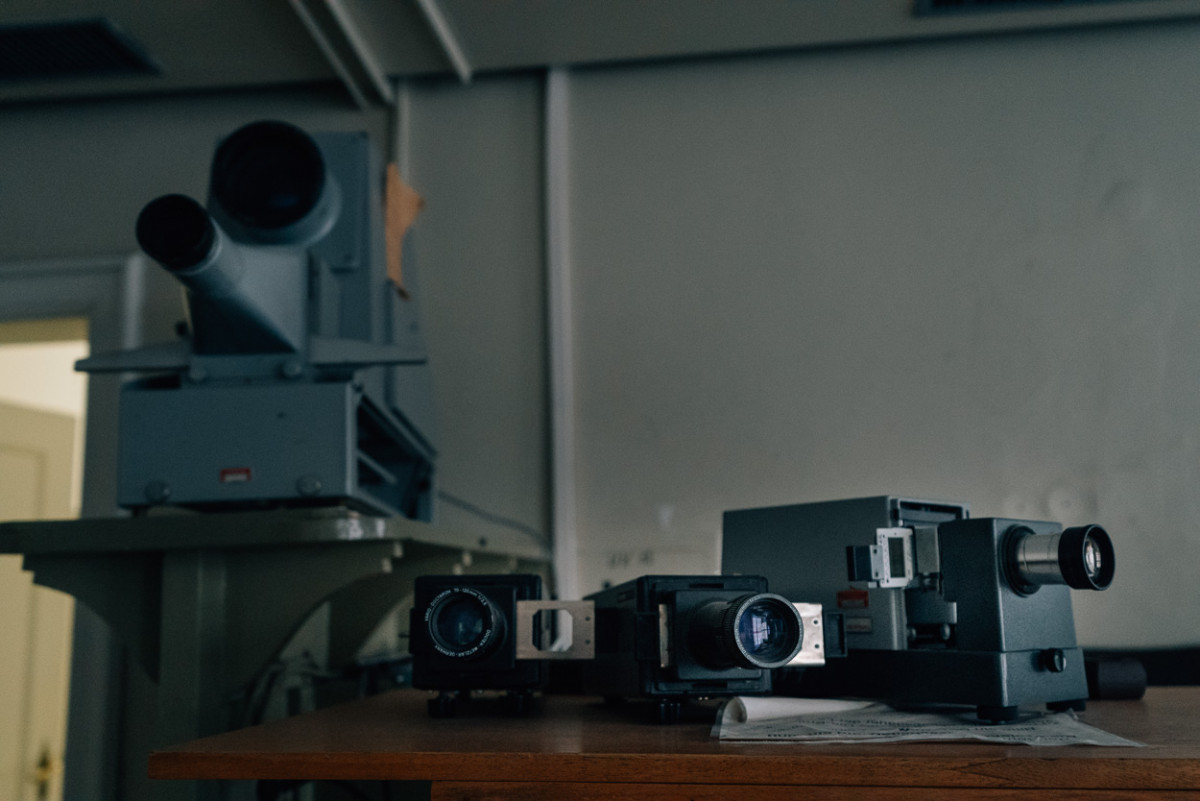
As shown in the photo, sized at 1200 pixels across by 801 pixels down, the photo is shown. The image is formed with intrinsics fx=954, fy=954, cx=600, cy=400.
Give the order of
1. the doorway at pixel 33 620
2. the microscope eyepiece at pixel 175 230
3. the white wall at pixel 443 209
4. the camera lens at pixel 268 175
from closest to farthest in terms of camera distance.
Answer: the microscope eyepiece at pixel 175 230 → the camera lens at pixel 268 175 → the white wall at pixel 443 209 → the doorway at pixel 33 620

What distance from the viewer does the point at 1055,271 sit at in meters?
2.09

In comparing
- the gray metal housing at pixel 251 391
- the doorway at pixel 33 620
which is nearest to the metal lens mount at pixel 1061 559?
the gray metal housing at pixel 251 391

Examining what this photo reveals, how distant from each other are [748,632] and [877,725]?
0.14 m

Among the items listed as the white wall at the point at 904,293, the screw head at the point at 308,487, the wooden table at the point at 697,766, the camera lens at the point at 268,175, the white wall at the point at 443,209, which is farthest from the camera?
the white wall at the point at 443,209

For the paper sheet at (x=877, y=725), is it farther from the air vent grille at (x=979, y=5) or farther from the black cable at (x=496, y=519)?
the air vent grille at (x=979, y=5)

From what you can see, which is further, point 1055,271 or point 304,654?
point 1055,271

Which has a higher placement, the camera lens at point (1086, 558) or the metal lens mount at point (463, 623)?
the camera lens at point (1086, 558)

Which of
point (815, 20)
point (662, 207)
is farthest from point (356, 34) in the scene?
point (815, 20)

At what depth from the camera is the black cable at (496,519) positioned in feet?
6.84

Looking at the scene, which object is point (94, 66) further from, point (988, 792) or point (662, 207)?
point (988, 792)

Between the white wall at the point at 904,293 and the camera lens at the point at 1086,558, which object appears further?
the white wall at the point at 904,293

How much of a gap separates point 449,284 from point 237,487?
3.65ft

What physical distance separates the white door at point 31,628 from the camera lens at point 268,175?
1903 mm

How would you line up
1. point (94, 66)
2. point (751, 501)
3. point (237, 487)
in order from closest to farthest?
point (237, 487) → point (751, 501) → point (94, 66)
